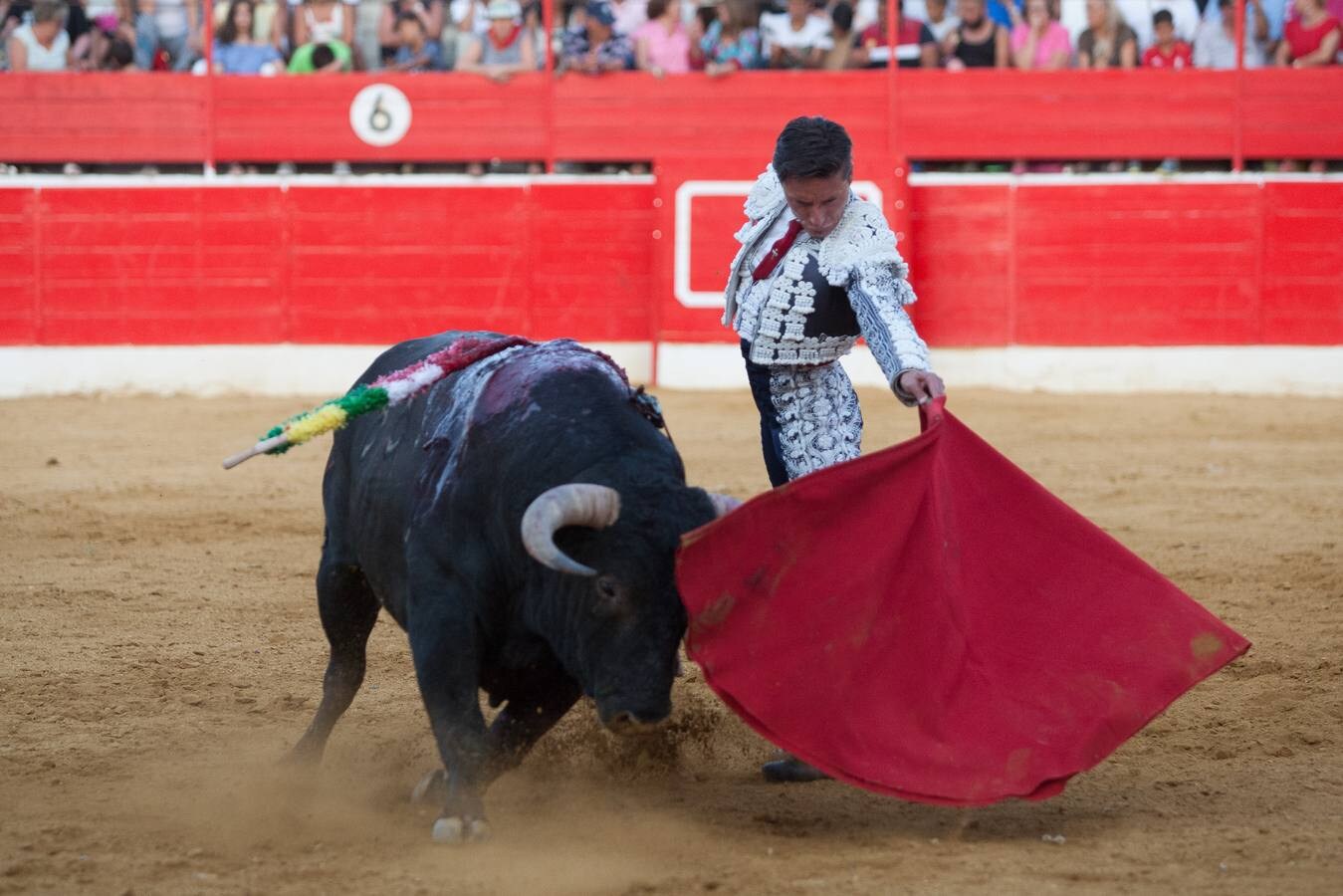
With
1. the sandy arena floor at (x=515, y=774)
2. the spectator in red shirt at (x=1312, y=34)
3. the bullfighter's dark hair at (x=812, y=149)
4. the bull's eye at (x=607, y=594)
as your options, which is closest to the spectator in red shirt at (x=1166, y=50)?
the spectator in red shirt at (x=1312, y=34)

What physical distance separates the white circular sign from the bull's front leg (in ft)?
27.7

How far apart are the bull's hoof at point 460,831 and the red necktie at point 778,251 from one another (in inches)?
43.5

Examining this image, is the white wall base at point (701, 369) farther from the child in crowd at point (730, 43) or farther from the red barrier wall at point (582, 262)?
the child in crowd at point (730, 43)

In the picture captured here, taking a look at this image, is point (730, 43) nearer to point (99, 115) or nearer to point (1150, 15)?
point (1150, 15)

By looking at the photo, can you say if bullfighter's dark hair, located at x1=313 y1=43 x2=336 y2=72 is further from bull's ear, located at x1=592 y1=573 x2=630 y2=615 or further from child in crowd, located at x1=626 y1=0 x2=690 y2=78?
bull's ear, located at x1=592 y1=573 x2=630 y2=615

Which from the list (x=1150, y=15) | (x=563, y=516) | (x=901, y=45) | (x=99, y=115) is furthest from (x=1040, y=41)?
(x=563, y=516)

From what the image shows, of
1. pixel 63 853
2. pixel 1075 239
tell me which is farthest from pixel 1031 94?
pixel 63 853

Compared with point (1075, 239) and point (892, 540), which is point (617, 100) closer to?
point (1075, 239)

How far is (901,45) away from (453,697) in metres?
8.54

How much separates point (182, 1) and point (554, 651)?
29.7 feet

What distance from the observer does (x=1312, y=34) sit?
10609mm

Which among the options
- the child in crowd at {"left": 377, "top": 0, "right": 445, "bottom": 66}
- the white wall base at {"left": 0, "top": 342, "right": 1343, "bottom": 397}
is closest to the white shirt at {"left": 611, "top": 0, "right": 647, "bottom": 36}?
the child in crowd at {"left": 377, "top": 0, "right": 445, "bottom": 66}

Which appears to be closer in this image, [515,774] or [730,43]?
[515,774]

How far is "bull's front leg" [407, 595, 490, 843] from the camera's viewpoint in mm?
2844
